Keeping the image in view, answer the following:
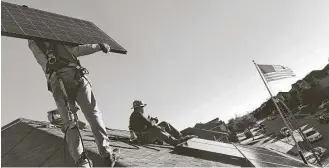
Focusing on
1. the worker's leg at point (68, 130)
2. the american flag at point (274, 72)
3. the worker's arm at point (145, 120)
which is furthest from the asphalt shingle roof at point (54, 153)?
the american flag at point (274, 72)

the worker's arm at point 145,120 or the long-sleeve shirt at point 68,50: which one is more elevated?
the long-sleeve shirt at point 68,50

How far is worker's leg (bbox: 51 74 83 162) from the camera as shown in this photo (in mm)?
3996

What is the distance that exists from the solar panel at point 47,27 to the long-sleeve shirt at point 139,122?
80.7 inches

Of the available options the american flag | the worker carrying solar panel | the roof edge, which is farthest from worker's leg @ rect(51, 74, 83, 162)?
the american flag

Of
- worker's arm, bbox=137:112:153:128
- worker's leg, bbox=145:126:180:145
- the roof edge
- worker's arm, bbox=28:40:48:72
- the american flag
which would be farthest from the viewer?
the american flag

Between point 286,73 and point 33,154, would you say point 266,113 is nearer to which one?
point 286,73

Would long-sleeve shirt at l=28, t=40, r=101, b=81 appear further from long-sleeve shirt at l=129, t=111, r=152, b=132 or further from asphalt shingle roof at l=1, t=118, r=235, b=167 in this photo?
long-sleeve shirt at l=129, t=111, r=152, b=132

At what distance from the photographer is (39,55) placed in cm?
471

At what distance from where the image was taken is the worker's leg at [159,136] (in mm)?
6978

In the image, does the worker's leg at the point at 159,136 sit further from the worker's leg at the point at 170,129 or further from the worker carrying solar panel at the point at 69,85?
the worker carrying solar panel at the point at 69,85

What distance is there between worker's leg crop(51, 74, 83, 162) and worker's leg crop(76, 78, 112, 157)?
0.22 meters

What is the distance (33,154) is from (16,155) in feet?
1.79

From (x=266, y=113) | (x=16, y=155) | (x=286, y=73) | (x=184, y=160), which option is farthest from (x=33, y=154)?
(x=266, y=113)

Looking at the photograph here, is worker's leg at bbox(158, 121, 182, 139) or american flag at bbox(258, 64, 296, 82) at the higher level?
american flag at bbox(258, 64, 296, 82)
